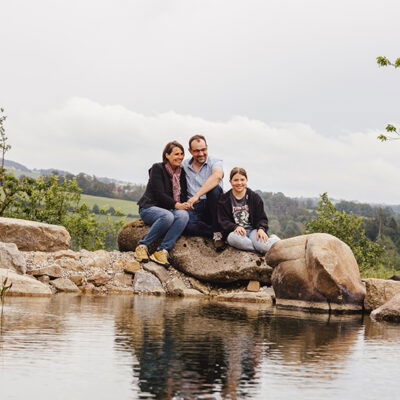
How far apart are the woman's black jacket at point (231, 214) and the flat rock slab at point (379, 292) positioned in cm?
261

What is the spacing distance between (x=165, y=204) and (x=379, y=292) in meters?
4.75

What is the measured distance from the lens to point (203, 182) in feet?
47.5

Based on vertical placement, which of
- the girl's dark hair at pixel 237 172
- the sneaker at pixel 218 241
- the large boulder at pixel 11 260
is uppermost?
the girl's dark hair at pixel 237 172

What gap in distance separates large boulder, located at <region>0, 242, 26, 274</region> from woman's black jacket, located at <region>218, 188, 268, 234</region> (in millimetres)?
4010

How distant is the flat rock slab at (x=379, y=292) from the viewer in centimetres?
1204

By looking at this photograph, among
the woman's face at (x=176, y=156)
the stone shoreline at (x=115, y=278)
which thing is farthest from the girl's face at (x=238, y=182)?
the stone shoreline at (x=115, y=278)

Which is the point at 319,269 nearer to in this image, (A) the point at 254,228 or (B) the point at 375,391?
(A) the point at 254,228

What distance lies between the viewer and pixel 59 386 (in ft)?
15.2

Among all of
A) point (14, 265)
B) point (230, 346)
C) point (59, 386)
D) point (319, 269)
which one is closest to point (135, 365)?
point (59, 386)

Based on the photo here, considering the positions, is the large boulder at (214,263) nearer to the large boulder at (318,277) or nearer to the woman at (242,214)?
the woman at (242,214)

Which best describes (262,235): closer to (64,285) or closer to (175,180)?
(175,180)

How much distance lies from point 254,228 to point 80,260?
3.77 m

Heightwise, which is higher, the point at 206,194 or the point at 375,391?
the point at 206,194

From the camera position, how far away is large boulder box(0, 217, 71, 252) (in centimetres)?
1578
